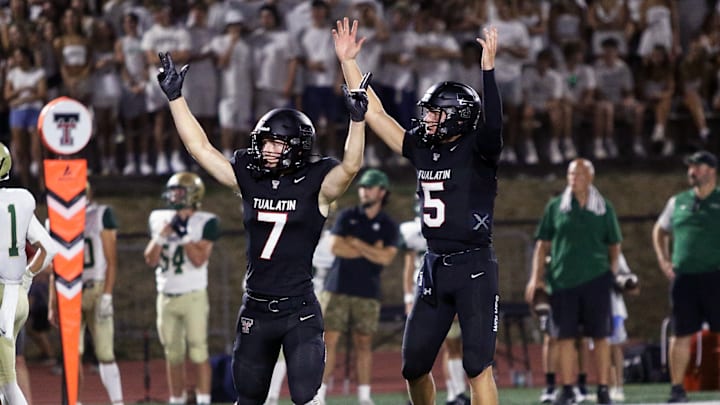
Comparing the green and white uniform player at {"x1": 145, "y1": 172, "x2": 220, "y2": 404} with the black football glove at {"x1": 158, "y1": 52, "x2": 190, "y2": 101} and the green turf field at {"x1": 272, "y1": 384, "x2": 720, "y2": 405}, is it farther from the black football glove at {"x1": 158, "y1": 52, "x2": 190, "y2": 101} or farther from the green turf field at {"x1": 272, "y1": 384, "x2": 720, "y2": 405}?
the black football glove at {"x1": 158, "y1": 52, "x2": 190, "y2": 101}

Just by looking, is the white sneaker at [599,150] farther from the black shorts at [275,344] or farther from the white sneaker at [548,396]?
the black shorts at [275,344]

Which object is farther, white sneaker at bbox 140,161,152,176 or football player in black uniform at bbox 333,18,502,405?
white sneaker at bbox 140,161,152,176

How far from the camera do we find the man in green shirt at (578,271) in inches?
498

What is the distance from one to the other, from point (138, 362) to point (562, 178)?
5.85 m

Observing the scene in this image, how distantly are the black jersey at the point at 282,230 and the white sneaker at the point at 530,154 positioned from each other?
11068mm

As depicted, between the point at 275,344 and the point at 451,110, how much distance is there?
1853 millimetres

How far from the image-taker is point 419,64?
18.1m

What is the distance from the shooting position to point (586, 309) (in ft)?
41.7

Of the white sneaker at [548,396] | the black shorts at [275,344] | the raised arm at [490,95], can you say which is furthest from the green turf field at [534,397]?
the black shorts at [275,344]

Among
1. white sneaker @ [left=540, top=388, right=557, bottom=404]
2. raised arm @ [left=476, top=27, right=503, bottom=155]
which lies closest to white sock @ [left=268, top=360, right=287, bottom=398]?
white sneaker @ [left=540, top=388, right=557, bottom=404]

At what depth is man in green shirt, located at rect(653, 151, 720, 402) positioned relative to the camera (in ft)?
42.6

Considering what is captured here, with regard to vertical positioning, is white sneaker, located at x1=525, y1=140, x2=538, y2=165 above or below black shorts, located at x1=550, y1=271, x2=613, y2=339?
above

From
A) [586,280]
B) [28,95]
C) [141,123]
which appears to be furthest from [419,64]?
[586,280]

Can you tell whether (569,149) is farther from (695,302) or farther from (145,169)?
(695,302)
